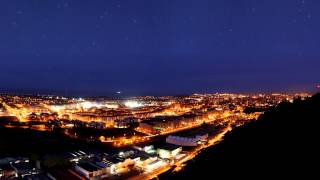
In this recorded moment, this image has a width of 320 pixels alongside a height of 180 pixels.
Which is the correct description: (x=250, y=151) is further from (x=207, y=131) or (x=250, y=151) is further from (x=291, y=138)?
(x=207, y=131)

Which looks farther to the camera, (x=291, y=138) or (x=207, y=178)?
(x=291, y=138)

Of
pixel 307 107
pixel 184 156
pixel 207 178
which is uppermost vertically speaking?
pixel 307 107

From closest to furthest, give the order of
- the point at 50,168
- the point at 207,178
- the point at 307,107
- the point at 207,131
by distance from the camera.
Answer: the point at 207,178 → the point at 307,107 → the point at 50,168 → the point at 207,131

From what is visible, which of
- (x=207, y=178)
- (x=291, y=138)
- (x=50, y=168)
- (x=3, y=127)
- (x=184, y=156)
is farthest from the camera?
(x=3, y=127)

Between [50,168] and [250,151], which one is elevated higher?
[250,151]

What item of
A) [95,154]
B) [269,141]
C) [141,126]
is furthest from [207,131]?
[269,141]

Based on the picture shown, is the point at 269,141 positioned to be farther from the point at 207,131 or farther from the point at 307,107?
the point at 207,131
